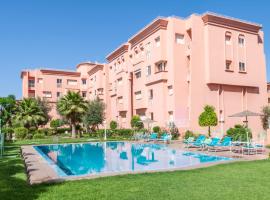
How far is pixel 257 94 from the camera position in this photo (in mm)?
32500

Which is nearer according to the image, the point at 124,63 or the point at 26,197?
the point at 26,197

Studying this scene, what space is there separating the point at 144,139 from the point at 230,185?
19.7m

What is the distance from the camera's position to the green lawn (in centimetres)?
695

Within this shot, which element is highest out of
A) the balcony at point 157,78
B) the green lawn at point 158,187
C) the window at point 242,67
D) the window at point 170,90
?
the window at point 242,67

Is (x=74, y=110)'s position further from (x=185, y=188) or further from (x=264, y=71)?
(x=185, y=188)

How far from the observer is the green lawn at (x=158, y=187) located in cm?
695

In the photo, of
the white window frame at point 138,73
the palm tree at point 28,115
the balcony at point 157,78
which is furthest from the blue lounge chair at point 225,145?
the palm tree at point 28,115

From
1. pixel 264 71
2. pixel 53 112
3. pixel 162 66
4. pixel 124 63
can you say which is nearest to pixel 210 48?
pixel 162 66

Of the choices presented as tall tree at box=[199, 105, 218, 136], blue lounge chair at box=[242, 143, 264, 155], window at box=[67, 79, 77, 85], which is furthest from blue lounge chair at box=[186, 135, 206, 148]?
window at box=[67, 79, 77, 85]

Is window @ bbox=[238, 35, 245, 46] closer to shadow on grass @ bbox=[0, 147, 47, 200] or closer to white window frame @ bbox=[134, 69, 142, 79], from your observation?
white window frame @ bbox=[134, 69, 142, 79]

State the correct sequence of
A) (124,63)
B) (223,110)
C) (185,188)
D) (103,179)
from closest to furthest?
(185,188) < (103,179) < (223,110) < (124,63)

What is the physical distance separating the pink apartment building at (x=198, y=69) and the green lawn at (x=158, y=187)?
18.9 meters

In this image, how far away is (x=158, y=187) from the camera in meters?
7.82

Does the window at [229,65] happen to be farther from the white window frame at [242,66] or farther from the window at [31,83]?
the window at [31,83]
